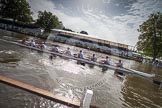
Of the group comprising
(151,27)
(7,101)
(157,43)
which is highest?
(151,27)

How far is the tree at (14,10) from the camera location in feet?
216

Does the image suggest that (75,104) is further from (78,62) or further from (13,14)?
(13,14)

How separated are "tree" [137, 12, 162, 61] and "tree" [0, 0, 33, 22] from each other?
4783 centimetres

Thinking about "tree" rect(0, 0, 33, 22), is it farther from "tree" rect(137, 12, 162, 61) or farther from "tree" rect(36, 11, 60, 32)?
"tree" rect(137, 12, 162, 61)

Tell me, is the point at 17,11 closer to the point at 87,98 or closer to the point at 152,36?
the point at 152,36

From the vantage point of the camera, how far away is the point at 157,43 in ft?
160

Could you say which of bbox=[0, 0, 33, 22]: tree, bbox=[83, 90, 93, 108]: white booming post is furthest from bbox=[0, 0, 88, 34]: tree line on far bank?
bbox=[83, 90, 93, 108]: white booming post

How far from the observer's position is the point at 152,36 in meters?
49.2

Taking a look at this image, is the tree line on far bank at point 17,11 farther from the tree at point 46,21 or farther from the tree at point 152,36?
the tree at point 152,36

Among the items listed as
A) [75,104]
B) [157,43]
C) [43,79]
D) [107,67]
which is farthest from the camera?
[157,43]

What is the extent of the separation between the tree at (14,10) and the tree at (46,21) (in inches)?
270

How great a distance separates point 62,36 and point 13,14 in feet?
74.0

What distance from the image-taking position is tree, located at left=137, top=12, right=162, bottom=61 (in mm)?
49000

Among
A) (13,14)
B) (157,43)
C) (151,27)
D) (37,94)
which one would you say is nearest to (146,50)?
(157,43)
